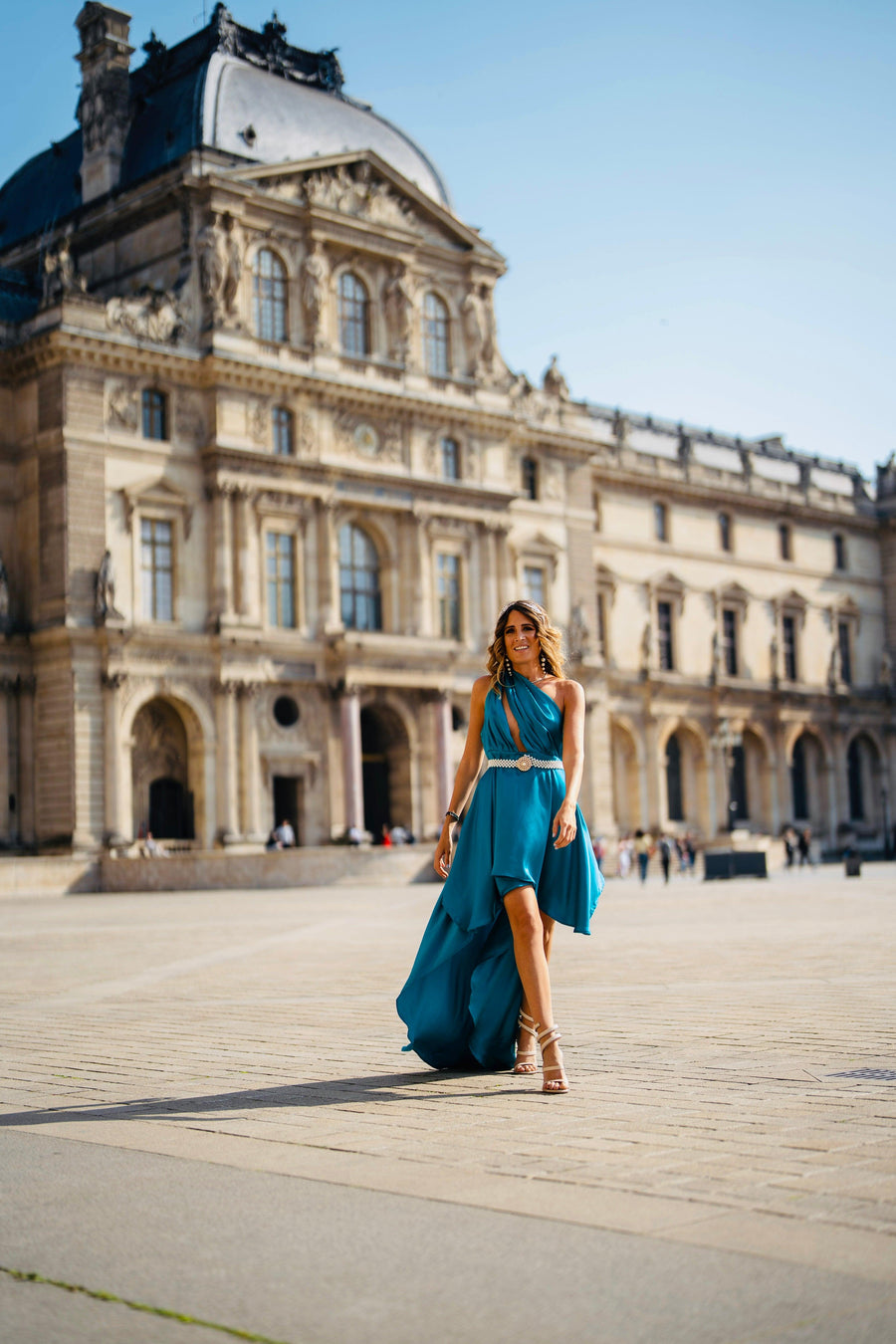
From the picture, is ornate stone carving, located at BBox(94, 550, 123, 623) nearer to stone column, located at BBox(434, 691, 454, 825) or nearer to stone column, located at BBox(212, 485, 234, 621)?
stone column, located at BBox(212, 485, 234, 621)

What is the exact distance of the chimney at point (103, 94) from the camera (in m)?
52.8

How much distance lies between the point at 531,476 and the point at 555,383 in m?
4.11

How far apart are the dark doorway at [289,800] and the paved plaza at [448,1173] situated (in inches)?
1455

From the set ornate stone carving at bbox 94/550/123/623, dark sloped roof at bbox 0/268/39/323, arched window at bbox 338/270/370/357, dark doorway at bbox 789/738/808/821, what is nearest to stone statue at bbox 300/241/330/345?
arched window at bbox 338/270/370/357

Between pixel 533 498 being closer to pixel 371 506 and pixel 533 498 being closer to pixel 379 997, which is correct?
pixel 371 506

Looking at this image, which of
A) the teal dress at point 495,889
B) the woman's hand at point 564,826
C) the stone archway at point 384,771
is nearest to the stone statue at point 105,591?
the stone archway at point 384,771

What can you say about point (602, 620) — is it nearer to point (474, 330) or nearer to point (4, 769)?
point (474, 330)

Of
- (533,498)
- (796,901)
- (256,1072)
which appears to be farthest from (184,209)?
(256,1072)

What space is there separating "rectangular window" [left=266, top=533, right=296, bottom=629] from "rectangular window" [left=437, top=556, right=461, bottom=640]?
605 cm

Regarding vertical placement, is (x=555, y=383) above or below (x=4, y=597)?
above

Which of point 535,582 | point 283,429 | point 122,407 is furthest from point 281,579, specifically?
point 535,582

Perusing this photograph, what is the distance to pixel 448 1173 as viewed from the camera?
19.8 ft

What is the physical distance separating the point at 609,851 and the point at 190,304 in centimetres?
2223

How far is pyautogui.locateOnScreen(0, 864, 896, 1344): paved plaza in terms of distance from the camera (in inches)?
173
